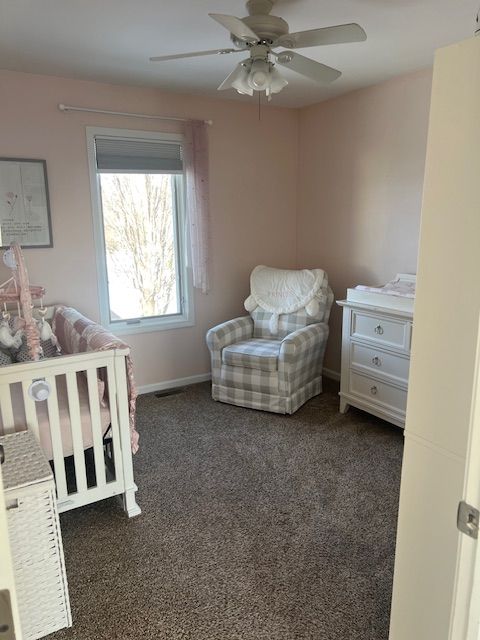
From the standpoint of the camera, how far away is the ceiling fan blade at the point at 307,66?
2.16 m

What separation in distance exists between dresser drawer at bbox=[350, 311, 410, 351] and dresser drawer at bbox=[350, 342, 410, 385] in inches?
2.8

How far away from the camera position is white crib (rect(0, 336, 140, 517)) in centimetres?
200

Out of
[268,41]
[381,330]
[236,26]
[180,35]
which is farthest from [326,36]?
[381,330]

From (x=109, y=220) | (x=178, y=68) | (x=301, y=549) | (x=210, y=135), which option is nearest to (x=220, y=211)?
(x=210, y=135)

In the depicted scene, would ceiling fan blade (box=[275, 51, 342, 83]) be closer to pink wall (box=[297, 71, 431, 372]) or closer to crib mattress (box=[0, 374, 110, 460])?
pink wall (box=[297, 71, 431, 372])

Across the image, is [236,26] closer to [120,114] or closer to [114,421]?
[114,421]

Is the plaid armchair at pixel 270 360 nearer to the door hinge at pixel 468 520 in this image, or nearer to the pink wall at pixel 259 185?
the pink wall at pixel 259 185

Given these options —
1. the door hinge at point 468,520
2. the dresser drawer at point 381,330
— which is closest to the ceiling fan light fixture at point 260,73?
the dresser drawer at point 381,330

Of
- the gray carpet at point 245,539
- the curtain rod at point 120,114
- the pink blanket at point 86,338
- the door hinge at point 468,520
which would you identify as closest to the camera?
the door hinge at point 468,520

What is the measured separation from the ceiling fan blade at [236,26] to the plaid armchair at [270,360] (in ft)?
6.35

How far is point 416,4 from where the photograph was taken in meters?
2.13

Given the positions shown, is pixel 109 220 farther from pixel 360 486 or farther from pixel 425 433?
pixel 425 433

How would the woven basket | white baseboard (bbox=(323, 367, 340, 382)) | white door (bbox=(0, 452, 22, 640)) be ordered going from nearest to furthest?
white door (bbox=(0, 452, 22, 640)) < the woven basket < white baseboard (bbox=(323, 367, 340, 382))

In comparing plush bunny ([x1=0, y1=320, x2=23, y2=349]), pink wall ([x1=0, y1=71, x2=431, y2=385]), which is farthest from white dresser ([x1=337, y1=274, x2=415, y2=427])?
plush bunny ([x1=0, y1=320, x2=23, y2=349])
